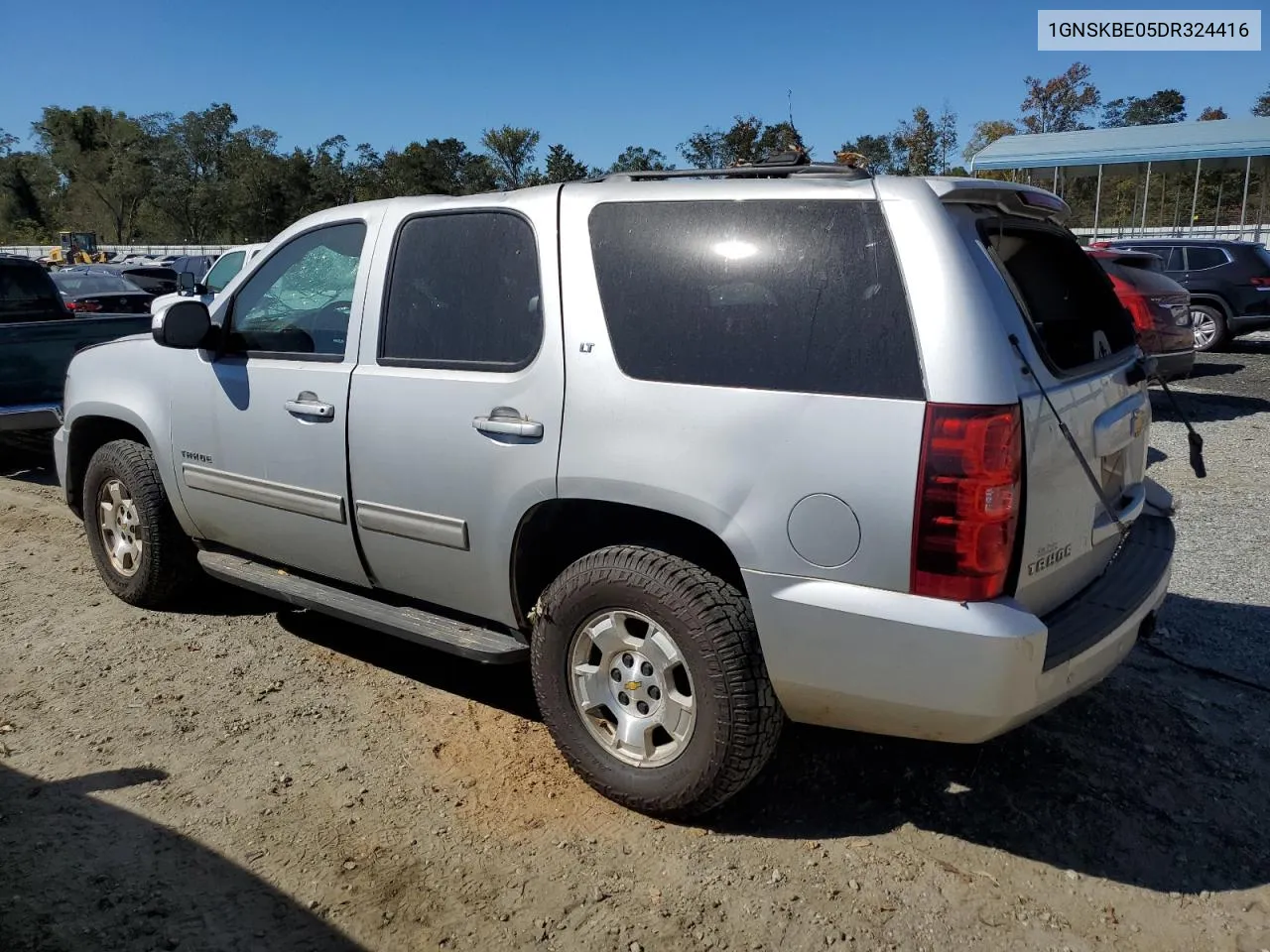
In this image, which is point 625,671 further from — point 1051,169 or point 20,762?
point 1051,169

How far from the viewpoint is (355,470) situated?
150 inches

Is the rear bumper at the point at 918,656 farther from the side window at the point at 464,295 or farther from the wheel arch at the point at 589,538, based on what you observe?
the side window at the point at 464,295

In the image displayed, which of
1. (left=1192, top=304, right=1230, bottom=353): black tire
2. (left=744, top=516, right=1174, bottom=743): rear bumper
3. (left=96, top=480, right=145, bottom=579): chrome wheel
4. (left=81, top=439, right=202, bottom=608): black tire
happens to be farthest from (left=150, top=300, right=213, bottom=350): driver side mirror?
(left=1192, top=304, right=1230, bottom=353): black tire

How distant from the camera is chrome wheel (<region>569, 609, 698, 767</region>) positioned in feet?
10.2

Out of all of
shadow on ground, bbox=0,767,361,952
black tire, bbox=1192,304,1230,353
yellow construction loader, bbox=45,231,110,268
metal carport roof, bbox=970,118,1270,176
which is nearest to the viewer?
shadow on ground, bbox=0,767,361,952

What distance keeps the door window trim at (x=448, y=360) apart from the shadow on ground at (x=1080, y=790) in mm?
1652

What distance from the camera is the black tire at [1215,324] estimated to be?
588 inches

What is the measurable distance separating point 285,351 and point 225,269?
10.8 m

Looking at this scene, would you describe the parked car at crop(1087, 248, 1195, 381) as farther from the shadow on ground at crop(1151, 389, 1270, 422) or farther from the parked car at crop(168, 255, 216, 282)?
the parked car at crop(168, 255, 216, 282)

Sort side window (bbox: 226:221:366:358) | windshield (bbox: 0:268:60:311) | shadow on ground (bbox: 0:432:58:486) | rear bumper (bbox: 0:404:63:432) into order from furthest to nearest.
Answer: windshield (bbox: 0:268:60:311) → shadow on ground (bbox: 0:432:58:486) → rear bumper (bbox: 0:404:63:432) → side window (bbox: 226:221:366:358)

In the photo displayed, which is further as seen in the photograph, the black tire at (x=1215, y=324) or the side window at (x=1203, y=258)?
the black tire at (x=1215, y=324)

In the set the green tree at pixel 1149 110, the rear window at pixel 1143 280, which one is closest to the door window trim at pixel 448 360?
the rear window at pixel 1143 280

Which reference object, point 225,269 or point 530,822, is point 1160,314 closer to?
point 530,822

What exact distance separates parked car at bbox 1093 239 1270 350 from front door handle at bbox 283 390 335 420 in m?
13.7
